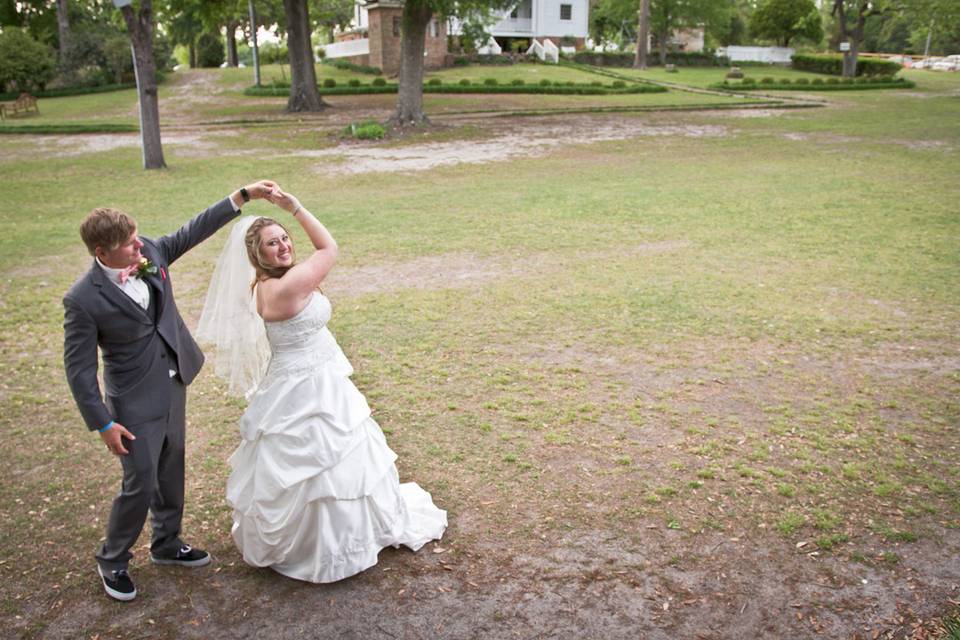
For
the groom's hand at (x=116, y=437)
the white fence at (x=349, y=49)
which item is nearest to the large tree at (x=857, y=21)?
the white fence at (x=349, y=49)

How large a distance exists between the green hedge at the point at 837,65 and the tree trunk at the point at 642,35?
1385 centimetres

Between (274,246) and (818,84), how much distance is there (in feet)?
161

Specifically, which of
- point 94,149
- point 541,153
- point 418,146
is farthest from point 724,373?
point 94,149

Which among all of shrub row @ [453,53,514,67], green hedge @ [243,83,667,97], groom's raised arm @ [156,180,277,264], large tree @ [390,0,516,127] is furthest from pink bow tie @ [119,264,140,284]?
shrub row @ [453,53,514,67]

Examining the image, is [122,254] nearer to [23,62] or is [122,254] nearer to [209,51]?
[23,62]

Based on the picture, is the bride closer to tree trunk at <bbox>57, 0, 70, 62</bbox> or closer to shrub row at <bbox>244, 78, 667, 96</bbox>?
shrub row at <bbox>244, 78, 667, 96</bbox>

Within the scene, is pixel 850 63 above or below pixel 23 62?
below

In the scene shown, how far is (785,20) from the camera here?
224 ft

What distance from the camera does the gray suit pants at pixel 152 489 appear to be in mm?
4004

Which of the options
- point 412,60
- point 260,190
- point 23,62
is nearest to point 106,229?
point 260,190

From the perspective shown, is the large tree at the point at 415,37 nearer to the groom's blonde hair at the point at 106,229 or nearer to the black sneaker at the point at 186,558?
the groom's blonde hair at the point at 106,229

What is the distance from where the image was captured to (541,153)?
23.2 meters

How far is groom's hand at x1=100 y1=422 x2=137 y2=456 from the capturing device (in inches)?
150

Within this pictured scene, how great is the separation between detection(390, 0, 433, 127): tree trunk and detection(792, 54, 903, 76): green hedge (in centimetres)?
3899
